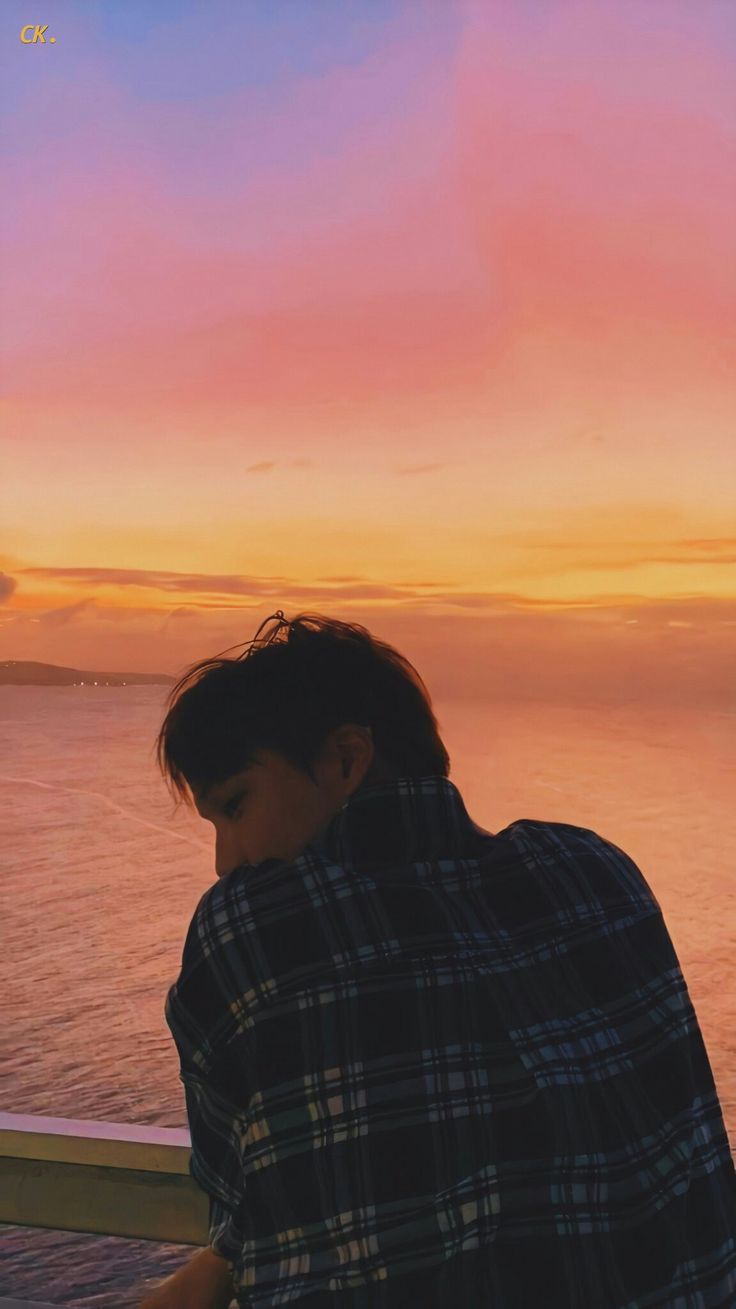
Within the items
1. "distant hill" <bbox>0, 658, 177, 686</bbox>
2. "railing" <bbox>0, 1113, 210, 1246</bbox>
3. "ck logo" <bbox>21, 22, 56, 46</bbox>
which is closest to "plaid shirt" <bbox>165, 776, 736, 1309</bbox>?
"railing" <bbox>0, 1113, 210, 1246</bbox>

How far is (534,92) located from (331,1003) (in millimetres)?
2258

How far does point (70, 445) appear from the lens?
343 centimetres

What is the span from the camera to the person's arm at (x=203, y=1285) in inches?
25.8

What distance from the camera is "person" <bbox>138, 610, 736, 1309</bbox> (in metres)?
0.51

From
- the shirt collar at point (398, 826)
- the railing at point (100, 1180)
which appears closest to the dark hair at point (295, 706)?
the shirt collar at point (398, 826)

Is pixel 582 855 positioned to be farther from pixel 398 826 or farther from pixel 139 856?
pixel 139 856

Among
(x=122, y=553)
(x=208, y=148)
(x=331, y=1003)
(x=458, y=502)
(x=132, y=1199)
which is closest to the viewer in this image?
(x=331, y=1003)

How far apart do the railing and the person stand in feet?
2.50

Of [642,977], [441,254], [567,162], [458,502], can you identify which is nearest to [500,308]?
[441,254]

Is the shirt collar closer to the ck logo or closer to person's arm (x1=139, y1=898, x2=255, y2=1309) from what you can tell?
person's arm (x1=139, y1=898, x2=255, y2=1309)

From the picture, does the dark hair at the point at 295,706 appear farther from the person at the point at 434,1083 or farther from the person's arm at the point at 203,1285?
the person's arm at the point at 203,1285

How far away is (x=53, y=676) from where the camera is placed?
258 centimetres

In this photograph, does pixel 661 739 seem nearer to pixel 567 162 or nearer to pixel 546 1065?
pixel 567 162

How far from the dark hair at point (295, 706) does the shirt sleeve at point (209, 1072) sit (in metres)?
0.11
